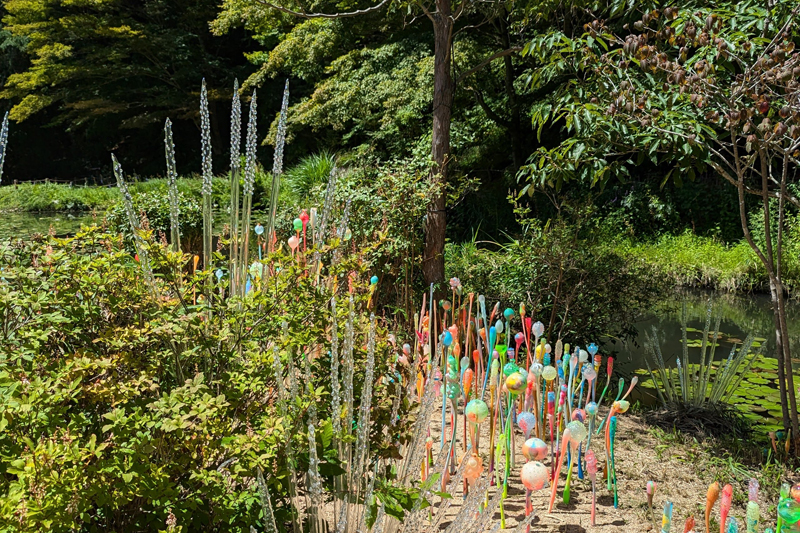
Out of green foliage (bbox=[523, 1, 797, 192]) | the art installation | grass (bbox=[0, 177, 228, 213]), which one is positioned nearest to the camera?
the art installation

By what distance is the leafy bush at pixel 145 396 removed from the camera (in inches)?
45.4

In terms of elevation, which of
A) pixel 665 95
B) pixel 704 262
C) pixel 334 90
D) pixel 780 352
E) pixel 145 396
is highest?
pixel 334 90

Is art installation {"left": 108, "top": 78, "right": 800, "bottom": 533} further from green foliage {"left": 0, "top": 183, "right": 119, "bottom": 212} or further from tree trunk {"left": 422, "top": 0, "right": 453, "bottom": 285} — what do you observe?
green foliage {"left": 0, "top": 183, "right": 119, "bottom": 212}

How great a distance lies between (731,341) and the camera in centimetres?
611

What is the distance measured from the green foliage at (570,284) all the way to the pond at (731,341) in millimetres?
318

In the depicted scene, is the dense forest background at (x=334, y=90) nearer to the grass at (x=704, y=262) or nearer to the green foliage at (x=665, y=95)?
the green foliage at (x=665, y=95)

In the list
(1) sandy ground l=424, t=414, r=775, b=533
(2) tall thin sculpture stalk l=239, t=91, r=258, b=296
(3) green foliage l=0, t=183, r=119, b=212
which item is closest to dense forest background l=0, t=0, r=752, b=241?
(1) sandy ground l=424, t=414, r=775, b=533

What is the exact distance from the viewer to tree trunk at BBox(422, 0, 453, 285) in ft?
14.7

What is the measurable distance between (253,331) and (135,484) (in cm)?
43

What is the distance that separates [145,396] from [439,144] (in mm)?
3509

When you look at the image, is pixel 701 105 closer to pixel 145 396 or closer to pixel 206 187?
pixel 206 187

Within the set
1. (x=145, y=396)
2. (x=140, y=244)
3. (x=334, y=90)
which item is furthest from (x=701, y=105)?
(x=334, y=90)

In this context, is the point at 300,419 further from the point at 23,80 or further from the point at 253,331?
the point at 23,80

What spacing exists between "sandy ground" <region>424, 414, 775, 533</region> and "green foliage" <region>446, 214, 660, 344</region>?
1156mm
